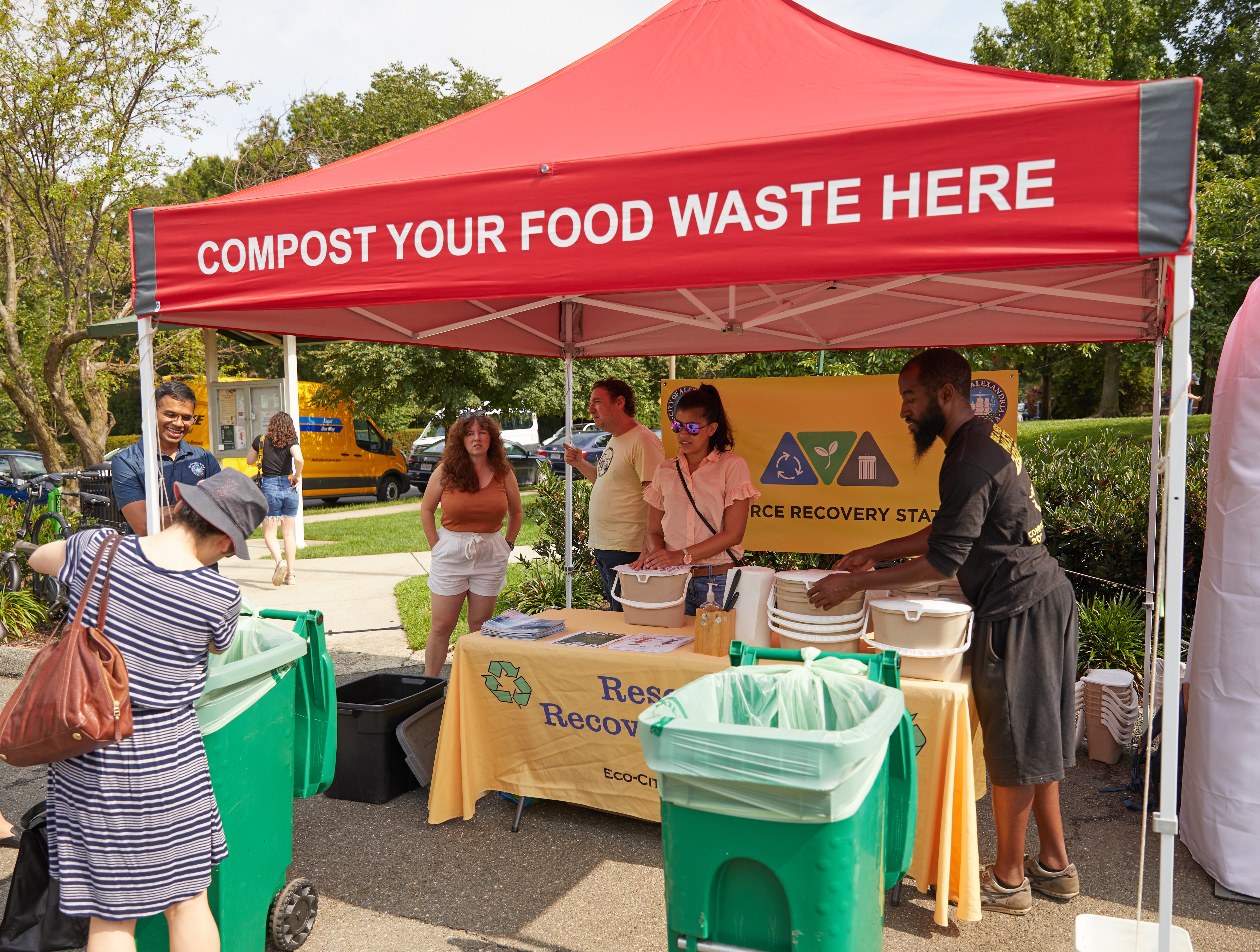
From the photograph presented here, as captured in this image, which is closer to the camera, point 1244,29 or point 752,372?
point 752,372

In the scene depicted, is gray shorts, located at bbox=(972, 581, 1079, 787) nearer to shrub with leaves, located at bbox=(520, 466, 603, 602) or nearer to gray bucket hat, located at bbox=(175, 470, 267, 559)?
gray bucket hat, located at bbox=(175, 470, 267, 559)

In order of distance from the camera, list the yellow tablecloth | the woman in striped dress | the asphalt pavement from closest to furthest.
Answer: the woman in striped dress
the asphalt pavement
the yellow tablecloth

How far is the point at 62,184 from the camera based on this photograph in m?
11.1

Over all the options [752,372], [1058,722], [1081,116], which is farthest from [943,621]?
[752,372]

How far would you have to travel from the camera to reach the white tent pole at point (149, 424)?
11.2 ft

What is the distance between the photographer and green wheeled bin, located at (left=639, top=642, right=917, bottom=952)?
186cm

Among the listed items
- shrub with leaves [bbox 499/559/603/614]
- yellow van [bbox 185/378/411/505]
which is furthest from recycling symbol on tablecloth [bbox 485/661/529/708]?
yellow van [bbox 185/378/411/505]

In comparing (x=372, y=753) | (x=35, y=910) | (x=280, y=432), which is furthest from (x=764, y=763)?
(x=280, y=432)

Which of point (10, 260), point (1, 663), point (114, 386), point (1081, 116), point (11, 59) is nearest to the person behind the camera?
point (1081, 116)

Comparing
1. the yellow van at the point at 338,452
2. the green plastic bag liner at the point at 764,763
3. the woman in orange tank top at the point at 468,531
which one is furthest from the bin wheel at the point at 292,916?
the yellow van at the point at 338,452

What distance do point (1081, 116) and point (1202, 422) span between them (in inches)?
598

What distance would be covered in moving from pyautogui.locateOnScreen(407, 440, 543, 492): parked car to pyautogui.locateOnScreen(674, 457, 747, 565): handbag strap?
13.4 metres

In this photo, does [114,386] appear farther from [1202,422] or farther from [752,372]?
[1202,422]

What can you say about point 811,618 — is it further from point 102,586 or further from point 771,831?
point 102,586
